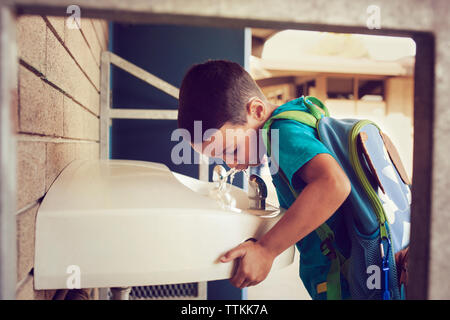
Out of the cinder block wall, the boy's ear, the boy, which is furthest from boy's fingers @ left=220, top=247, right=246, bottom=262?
the boy's ear

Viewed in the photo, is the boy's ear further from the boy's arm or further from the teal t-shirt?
the boy's arm

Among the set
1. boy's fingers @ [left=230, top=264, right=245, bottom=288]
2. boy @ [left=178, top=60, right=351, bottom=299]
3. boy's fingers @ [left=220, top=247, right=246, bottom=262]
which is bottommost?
boy's fingers @ [left=230, top=264, right=245, bottom=288]

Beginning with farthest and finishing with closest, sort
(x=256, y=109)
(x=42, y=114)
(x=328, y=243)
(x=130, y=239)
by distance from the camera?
(x=256, y=109) < (x=328, y=243) < (x=42, y=114) < (x=130, y=239)

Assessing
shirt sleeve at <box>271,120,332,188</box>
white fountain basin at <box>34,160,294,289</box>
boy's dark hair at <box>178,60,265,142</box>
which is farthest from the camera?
boy's dark hair at <box>178,60,265,142</box>

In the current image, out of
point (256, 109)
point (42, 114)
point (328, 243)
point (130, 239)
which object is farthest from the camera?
point (256, 109)

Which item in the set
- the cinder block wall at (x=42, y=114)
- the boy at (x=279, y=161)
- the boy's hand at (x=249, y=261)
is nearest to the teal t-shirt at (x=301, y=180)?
the boy at (x=279, y=161)

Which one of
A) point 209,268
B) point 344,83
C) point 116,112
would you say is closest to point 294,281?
point 344,83

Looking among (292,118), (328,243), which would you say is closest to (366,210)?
(328,243)

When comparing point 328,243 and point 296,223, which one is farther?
point 328,243

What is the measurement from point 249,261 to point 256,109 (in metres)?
0.40

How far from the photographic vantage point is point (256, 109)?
0.77 m

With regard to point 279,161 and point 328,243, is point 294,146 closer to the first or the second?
point 279,161

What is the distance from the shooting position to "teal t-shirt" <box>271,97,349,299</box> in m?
0.56

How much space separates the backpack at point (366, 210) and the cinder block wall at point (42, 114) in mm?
413
